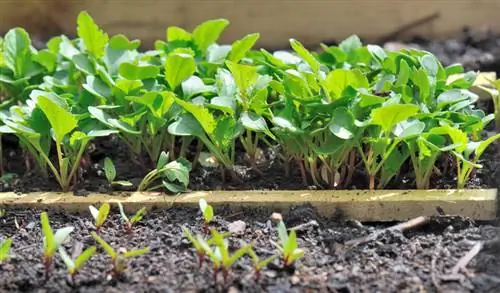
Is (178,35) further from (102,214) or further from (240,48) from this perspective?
(102,214)

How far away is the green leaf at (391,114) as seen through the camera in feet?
4.35

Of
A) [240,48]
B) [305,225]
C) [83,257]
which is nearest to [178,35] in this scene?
[240,48]

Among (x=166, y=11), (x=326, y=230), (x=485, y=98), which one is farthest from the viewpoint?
(x=166, y=11)

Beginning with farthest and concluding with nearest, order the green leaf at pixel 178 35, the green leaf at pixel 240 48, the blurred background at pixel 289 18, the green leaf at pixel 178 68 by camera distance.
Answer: the blurred background at pixel 289 18, the green leaf at pixel 178 35, the green leaf at pixel 240 48, the green leaf at pixel 178 68

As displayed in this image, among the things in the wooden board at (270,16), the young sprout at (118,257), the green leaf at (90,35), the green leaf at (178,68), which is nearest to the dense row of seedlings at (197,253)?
the young sprout at (118,257)

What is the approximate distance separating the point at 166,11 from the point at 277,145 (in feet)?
2.97

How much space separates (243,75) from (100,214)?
0.36m

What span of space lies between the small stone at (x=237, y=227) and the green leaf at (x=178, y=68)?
13.7 inches

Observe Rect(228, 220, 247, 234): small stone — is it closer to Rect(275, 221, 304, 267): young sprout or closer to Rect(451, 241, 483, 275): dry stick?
Rect(275, 221, 304, 267): young sprout

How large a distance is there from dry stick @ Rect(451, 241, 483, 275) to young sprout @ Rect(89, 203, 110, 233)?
0.56m

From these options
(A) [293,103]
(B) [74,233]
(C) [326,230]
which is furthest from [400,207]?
(B) [74,233]

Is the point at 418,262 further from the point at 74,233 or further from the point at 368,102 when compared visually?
the point at 74,233

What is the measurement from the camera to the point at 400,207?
1.42m

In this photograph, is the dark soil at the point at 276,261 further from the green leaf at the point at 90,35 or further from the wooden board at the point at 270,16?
the wooden board at the point at 270,16
